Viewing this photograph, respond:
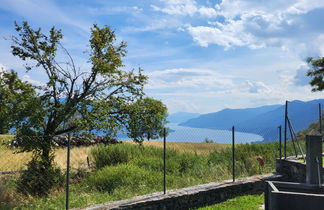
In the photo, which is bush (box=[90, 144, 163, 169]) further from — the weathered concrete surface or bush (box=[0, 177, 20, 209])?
the weathered concrete surface

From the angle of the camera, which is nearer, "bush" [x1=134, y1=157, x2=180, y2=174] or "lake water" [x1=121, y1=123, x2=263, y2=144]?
"lake water" [x1=121, y1=123, x2=263, y2=144]

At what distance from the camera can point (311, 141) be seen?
5.93 m

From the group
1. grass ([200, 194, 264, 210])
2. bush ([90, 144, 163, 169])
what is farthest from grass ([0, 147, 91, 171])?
grass ([200, 194, 264, 210])

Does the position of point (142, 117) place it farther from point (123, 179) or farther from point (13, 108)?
point (13, 108)

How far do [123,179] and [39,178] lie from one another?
2533 millimetres

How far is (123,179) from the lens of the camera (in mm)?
9594

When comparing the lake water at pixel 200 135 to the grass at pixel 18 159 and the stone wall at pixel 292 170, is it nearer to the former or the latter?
the stone wall at pixel 292 170

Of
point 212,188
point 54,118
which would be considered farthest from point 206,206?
point 54,118

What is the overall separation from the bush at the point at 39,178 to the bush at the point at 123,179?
111cm

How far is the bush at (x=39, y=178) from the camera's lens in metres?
9.21

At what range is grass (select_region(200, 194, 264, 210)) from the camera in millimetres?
7876

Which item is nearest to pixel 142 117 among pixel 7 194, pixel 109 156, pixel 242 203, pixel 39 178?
pixel 109 156

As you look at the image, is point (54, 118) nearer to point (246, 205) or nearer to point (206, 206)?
point (206, 206)

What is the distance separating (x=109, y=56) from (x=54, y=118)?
2.92 meters
